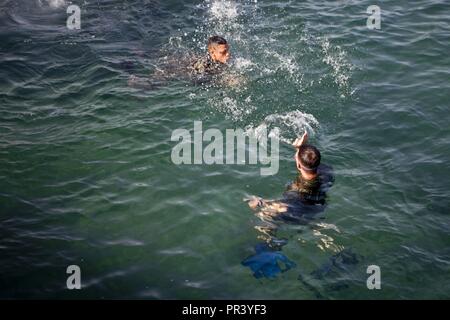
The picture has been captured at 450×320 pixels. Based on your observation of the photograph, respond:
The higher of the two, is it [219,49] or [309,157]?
[219,49]

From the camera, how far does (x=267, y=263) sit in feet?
24.3

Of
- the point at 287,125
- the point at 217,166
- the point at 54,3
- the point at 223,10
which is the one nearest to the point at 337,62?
the point at 287,125

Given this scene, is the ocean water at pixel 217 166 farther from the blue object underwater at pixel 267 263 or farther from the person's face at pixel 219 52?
the person's face at pixel 219 52

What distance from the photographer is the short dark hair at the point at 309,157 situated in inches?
295

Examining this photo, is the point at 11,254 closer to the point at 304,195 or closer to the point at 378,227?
the point at 304,195

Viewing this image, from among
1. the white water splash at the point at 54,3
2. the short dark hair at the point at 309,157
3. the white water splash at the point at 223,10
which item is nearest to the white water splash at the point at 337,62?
the white water splash at the point at 223,10

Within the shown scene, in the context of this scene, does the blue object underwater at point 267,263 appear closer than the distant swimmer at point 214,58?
Yes

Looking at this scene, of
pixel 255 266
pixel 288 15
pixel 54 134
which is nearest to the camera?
pixel 255 266

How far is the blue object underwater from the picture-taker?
733 centimetres

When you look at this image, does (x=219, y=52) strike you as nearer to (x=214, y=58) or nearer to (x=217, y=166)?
(x=214, y=58)

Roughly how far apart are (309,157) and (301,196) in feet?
2.66
